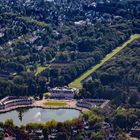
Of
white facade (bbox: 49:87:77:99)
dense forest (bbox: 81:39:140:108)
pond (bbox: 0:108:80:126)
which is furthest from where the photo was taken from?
white facade (bbox: 49:87:77:99)

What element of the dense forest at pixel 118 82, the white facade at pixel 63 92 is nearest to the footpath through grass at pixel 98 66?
the dense forest at pixel 118 82

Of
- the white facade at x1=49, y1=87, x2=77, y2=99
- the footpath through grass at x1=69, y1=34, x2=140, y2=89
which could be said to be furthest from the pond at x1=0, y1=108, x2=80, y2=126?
the footpath through grass at x1=69, y1=34, x2=140, y2=89

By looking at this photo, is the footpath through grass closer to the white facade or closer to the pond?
the white facade

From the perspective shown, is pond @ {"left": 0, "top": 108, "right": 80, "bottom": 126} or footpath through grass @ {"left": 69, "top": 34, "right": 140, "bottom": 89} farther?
footpath through grass @ {"left": 69, "top": 34, "right": 140, "bottom": 89}

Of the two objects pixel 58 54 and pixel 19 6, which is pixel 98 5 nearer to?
pixel 19 6

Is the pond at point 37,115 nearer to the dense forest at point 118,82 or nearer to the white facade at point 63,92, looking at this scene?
the white facade at point 63,92
